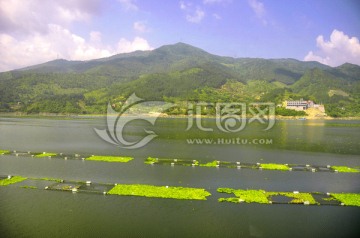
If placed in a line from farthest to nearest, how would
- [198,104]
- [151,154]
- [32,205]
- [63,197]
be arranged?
[198,104], [151,154], [63,197], [32,205]

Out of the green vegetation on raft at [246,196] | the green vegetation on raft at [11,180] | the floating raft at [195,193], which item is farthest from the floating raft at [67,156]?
the green vegetation on raft at [246,196]

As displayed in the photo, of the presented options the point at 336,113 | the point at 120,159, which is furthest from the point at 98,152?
the point at 336,113

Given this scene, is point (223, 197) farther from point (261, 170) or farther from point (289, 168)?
point (289, 168)

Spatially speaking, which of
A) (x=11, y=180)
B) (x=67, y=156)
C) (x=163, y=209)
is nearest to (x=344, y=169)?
(x=163, y=209)

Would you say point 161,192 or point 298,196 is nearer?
point 298,196

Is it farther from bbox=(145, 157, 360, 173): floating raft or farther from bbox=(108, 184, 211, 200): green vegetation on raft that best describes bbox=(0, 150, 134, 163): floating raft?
bbox=(108, 184, 211, 200): green vegetation on raft

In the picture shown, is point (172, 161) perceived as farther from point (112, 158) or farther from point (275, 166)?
point (275, 166)

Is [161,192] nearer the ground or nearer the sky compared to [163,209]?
nearer the sky
